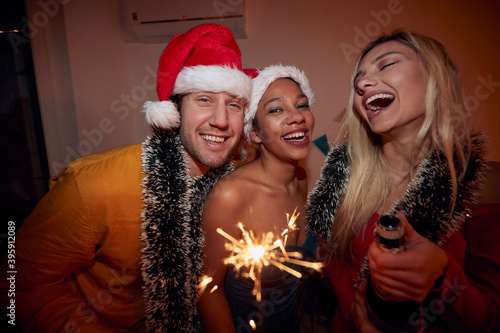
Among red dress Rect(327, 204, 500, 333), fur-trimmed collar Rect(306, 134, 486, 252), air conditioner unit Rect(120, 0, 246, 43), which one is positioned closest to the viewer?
red dress Rect(327, 204, 500, 333)

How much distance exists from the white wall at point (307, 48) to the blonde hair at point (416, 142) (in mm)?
852

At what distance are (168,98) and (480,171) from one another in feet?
5.25

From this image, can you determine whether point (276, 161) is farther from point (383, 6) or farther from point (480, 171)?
point (383, 6)

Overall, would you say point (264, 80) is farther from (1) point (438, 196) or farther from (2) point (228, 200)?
(1) point (438, 196)

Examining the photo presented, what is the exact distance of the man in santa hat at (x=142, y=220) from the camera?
1053mm

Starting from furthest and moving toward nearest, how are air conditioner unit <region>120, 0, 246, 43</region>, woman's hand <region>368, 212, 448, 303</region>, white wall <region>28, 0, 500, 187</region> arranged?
air conditioner unit <region>120, 0, 246, 43</region>, white wall <region>28, 0, 500, 187</region>, woman's hand <region>368, 212, 448, 303</region>

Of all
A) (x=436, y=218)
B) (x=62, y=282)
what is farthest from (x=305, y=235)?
(x=62, y=282)

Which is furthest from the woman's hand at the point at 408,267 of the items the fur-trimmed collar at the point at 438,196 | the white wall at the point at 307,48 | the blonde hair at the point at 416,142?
the white wall at the point at 307,48

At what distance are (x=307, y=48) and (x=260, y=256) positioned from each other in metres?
1.82

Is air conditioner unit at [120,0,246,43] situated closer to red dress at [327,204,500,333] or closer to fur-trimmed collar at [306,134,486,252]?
fur-trimmed collar at [306,134,486,252]

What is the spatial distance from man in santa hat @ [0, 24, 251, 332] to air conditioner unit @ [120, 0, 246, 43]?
0.77 metres

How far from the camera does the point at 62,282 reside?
1.18 m

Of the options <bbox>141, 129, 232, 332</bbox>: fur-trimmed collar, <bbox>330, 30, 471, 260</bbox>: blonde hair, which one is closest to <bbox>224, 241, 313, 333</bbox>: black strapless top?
<bbox>141, 129, 232, 332</bbox>: fur-trimmed collar

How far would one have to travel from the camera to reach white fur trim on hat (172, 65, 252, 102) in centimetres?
124
